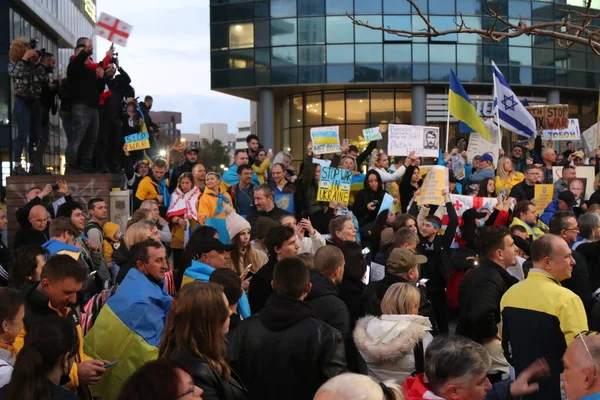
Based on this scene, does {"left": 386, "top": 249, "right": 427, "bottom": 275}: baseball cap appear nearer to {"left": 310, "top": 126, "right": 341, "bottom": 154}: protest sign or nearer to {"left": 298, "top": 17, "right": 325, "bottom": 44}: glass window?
{"left": 310, "top": 126, "right": 341, "bottom": 154}: protest sign

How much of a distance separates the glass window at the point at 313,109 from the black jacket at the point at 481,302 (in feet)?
123

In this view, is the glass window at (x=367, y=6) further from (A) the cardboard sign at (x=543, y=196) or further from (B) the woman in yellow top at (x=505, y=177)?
(A) the cardboard sign at (x=543, y=196)

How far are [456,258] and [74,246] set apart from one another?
12.1 ft

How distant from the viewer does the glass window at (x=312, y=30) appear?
137 feet

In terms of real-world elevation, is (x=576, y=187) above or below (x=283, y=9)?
below

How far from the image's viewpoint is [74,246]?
7746 millimetres

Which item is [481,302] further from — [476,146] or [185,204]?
[476,146]

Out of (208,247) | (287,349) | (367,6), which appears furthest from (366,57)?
(287,349)

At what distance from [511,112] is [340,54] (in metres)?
25.0

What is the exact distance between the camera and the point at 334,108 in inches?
1711

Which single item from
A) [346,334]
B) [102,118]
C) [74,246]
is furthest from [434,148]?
[346,334]

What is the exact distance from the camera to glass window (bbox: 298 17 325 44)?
41.8 meters

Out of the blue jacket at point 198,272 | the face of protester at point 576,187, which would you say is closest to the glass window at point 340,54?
the face of protester at point 576,187

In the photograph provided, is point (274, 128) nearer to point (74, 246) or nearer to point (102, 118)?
point (102, 118)
